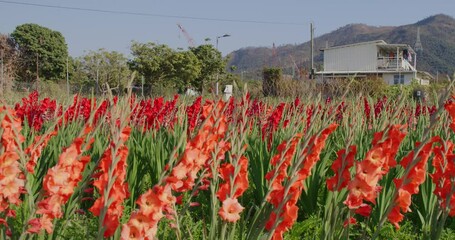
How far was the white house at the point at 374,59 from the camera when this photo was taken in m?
55.3

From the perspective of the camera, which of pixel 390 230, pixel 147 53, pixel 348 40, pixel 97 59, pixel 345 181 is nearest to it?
pixel 345 181

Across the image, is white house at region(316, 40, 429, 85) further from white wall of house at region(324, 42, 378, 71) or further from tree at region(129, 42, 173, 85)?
tree at region(129, 42, 173, 85)

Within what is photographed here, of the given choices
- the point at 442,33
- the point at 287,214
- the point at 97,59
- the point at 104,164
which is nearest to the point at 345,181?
the point at 287,214

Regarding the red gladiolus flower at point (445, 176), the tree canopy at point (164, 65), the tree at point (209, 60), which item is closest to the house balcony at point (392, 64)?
the tree at point (209, 60)

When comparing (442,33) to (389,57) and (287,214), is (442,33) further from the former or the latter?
(287,214)

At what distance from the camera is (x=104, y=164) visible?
1344 mm

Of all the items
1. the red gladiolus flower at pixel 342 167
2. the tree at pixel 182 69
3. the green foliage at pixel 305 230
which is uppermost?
the tree at pixel 182 69

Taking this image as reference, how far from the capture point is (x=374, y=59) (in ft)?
188

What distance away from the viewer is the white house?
55312 millimetres

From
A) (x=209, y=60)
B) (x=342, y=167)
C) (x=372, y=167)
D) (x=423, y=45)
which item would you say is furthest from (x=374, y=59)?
(x=423, y=45)

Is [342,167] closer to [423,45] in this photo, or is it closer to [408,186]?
[408,186]

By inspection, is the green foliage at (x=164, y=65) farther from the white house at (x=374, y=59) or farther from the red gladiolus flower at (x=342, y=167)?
the red gladiolus flower at (x=342, y=167)

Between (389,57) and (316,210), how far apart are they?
56.7 metres

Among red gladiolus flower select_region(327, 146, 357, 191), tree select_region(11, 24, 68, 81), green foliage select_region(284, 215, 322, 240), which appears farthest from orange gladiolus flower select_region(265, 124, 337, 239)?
tree select_region(11, 24, 68, 81)
